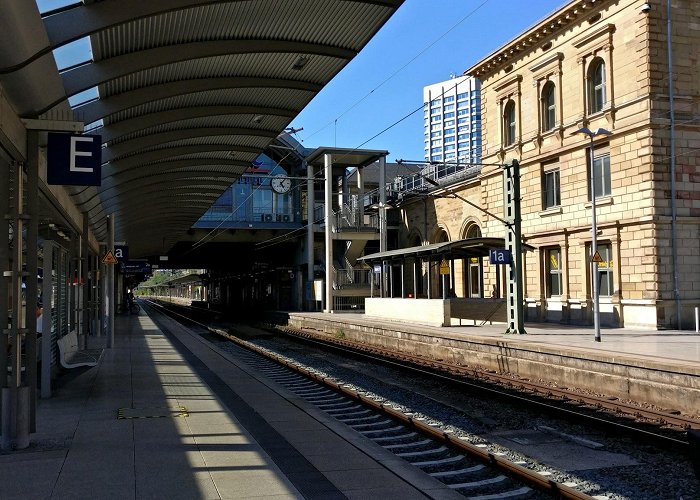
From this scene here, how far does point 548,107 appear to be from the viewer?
90.8 feet

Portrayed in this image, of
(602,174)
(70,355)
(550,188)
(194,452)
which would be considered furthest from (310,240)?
(194,452)

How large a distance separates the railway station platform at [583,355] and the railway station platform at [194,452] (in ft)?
21.2

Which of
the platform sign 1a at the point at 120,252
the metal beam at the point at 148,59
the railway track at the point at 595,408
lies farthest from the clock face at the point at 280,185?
the metal beam at the point at 148,59

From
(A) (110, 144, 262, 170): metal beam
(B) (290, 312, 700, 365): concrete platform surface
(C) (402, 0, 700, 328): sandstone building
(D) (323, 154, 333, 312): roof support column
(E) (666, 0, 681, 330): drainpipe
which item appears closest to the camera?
(A) (110, 144, 262, 170): metal beam

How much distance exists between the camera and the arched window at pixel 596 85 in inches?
962

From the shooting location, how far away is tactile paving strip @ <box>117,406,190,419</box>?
906cm

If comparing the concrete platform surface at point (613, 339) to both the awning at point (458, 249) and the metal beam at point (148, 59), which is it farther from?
the metal beam at point (148, 59)

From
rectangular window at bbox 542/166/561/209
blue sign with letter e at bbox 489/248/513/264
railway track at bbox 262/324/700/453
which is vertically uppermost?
rectangular window at bbox 542/166/561/209

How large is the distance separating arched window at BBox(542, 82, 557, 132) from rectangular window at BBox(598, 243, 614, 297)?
6.02 meters

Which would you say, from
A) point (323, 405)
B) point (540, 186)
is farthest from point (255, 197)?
point (323, 405)

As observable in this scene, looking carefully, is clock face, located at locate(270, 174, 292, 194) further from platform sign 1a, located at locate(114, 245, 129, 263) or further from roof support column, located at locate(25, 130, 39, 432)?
roof support column, located at locate(25, 130, 39, 432)

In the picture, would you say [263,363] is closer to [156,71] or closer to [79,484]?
[156,71]

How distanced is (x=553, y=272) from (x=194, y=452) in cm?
2216

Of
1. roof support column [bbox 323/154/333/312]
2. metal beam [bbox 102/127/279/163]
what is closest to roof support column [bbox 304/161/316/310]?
roof support column [bbox 323/154/333/312]
